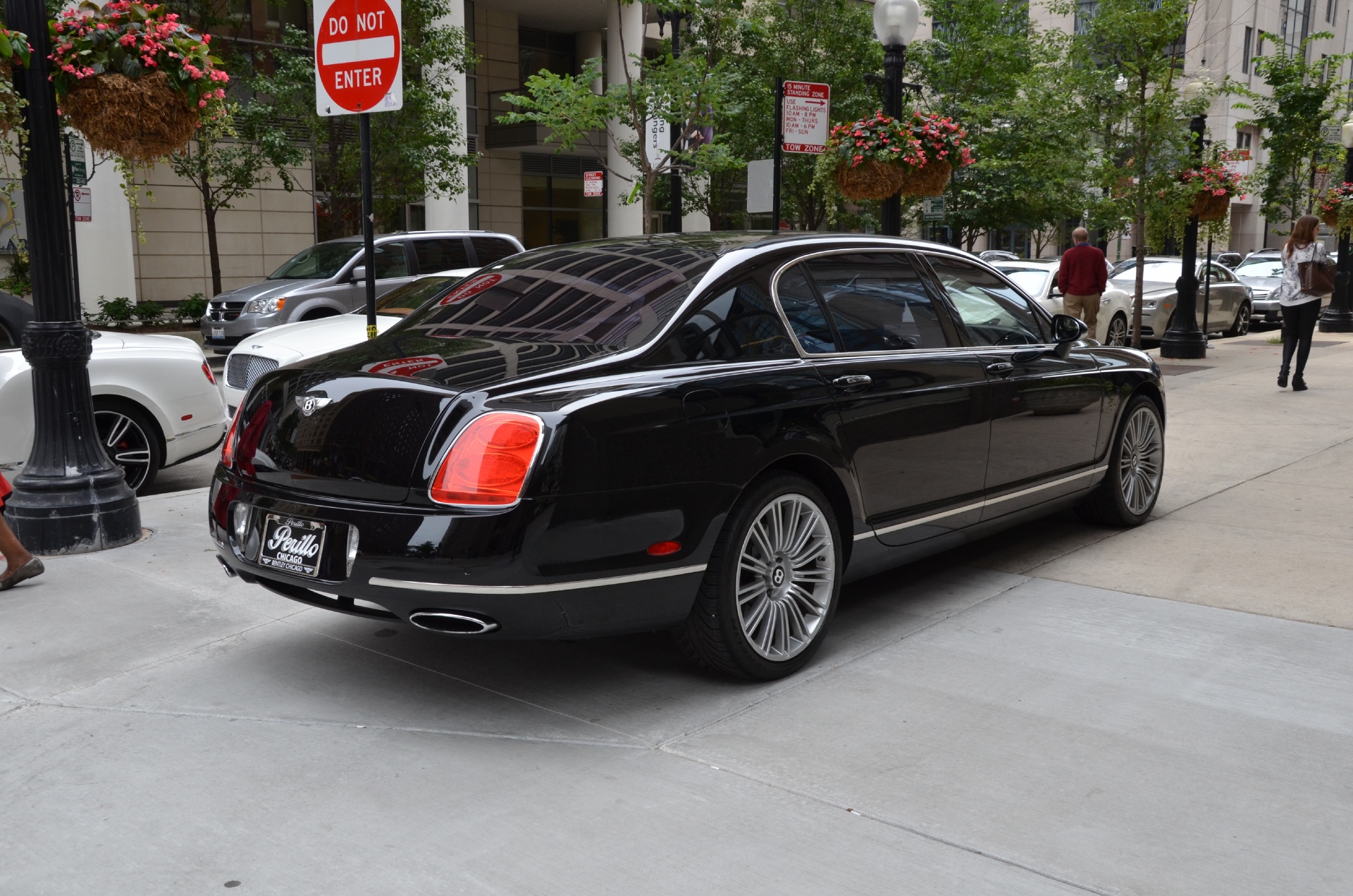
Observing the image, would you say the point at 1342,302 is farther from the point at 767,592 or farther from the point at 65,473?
the point at 65,473

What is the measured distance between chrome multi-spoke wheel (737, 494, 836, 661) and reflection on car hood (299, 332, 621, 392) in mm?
854

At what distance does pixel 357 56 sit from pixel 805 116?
5965 millimetres

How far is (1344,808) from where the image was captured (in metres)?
3.52

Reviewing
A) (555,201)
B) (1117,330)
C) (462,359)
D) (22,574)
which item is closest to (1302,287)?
(1117,330)

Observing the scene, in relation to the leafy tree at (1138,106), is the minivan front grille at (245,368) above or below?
below

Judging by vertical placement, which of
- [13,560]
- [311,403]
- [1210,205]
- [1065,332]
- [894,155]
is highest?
[894,155]

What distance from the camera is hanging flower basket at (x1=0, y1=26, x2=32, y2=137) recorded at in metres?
5.54

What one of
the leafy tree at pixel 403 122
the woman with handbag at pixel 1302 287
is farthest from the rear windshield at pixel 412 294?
the leafy tree at pixel 403 122

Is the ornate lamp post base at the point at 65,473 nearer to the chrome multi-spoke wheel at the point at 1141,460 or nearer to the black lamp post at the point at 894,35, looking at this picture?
the chrome multi-spoke wheel at the point at 1141,460

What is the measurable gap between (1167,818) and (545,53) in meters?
33.7

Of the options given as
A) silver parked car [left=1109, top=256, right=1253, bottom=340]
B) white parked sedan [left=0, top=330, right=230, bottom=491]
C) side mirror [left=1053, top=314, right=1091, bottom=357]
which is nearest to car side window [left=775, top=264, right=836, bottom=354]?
side mirror [left=1053, top=314, right=1091, bottom=357]

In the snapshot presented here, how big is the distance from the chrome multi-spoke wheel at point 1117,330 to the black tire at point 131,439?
48.9 feet

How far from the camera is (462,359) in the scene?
4336 mm

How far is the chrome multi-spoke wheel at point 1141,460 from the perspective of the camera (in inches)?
272
